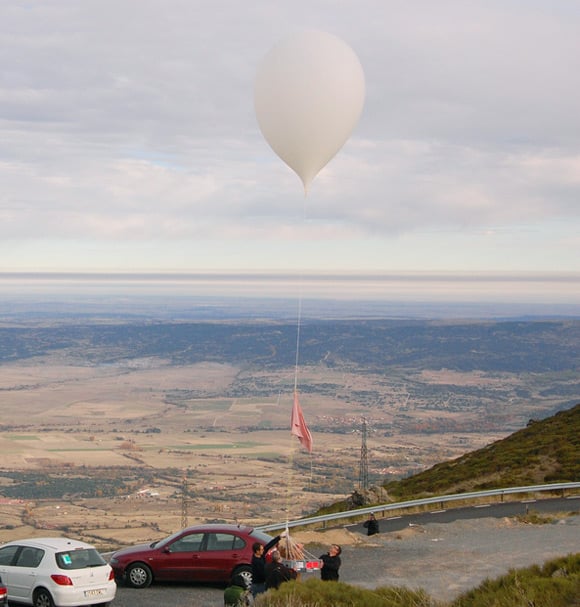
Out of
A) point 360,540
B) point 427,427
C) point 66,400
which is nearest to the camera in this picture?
point 360,540

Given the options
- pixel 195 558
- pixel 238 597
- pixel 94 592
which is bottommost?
pixel 94 592

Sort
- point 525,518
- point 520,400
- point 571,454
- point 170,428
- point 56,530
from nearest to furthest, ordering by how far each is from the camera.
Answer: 1. point 525,518
2. point 571,454
3. point 56,530
4. point 170,428
5. point 520,400

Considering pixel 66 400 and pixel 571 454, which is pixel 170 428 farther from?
pixel 571 454

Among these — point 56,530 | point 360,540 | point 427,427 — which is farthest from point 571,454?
point 427,427

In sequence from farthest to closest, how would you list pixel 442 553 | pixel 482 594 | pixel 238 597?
1. pixel 442 553
2. pixel 238 597
3. pixel 482 594

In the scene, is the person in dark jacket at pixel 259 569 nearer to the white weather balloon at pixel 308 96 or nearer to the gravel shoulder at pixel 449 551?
the gravel shoulder at pixel 449 551

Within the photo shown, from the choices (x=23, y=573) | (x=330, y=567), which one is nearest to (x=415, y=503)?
(x=330, y=567)

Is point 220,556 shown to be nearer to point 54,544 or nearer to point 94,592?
point 94,592
